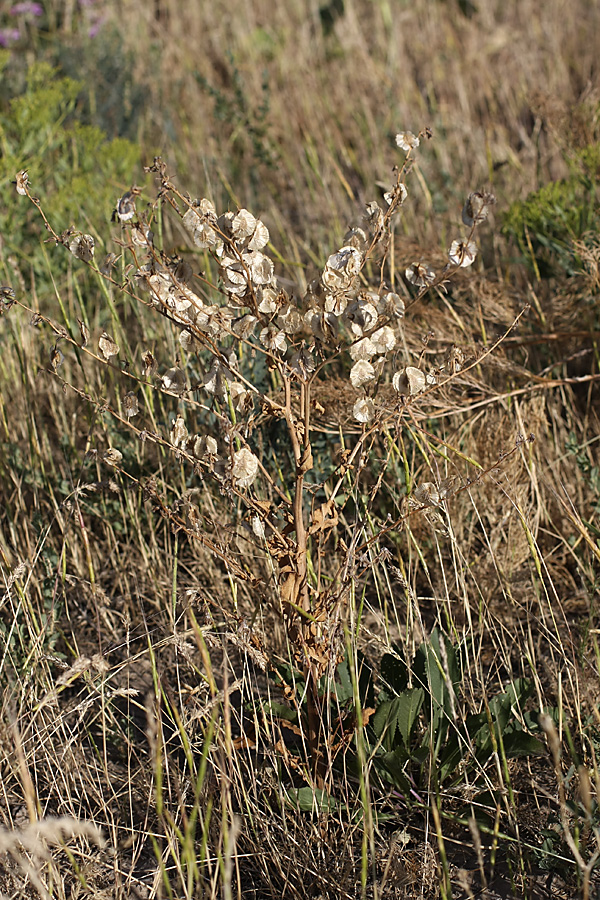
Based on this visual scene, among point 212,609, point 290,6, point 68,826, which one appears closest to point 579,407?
point 212,609

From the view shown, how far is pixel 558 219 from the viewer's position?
7.79 ft

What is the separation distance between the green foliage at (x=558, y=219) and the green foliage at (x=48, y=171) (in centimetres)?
134

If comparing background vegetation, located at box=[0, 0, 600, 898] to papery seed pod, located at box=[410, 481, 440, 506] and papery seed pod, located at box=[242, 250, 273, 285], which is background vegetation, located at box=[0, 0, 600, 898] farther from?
papery seed pod, located at box=[242, 250, 273, 285]

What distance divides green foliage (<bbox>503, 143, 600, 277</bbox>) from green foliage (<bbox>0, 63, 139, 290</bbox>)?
1.34 meters

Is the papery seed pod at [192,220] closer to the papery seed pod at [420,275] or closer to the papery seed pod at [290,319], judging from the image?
the papery seed pod at [290,319]

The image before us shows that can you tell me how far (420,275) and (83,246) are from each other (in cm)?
52

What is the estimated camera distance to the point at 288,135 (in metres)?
3.82

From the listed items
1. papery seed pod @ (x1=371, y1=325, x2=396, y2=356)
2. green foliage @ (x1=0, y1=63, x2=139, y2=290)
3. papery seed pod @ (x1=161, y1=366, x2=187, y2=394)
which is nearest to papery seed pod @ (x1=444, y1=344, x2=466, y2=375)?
papery seed pod @ (x1=371, y1=325, x2=396, y2=356)

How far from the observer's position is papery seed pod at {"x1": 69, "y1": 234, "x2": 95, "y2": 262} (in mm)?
1189

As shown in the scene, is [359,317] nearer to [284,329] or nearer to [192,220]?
[284,329]

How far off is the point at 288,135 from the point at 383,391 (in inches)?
92.1

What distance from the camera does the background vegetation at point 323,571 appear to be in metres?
1.34

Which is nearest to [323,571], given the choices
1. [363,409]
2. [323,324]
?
[363,409]

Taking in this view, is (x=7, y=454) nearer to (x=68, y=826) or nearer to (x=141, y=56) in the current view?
(x=68, y=826)
